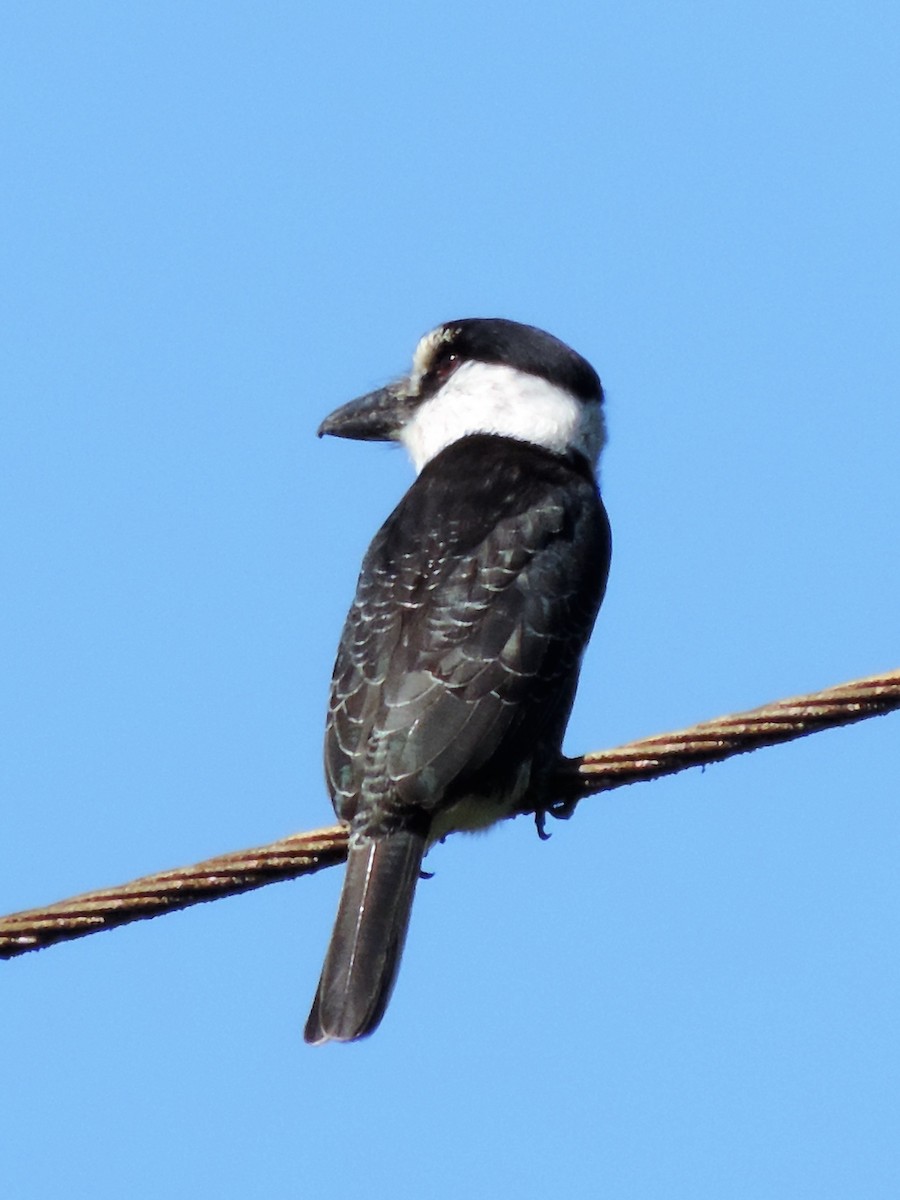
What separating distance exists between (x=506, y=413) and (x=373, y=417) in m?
0.70

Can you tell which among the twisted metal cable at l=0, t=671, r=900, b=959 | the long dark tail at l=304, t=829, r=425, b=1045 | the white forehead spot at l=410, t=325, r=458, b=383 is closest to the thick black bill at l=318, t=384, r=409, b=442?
the white forehead spot at l=410, t=325, r=458, b=383

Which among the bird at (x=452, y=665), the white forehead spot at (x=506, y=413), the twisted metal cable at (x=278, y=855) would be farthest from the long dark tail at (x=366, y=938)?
the white forehead spot at (x=506, y=413)

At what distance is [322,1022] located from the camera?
5504mm

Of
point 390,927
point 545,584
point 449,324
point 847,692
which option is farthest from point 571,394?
point 847,692

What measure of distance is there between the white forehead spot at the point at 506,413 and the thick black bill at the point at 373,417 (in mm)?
150

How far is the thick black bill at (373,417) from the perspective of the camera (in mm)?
8156

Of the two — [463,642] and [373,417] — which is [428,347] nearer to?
[373,417]

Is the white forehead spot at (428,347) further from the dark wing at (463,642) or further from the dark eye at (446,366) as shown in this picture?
the dark wing at (463,642)

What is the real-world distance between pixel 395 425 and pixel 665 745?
3507 millimetres

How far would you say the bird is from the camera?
568cm

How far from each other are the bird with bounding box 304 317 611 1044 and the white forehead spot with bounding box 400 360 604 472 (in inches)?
0.5

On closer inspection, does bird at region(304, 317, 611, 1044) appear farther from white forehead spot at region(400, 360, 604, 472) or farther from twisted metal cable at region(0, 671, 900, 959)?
twisted metal cable at region(0, 671, 900, 959)

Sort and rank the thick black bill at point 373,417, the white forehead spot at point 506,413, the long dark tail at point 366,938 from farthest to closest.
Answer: the thick black bill at point 373,417
the white forehead spot at point 506,413
the long dark tail at point 366,938

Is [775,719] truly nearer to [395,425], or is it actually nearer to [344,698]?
[344,698]
